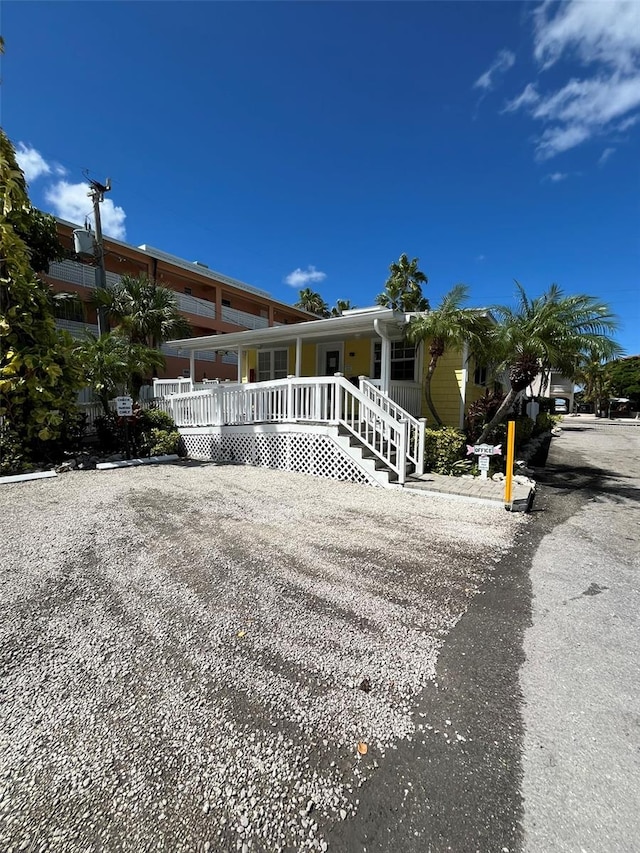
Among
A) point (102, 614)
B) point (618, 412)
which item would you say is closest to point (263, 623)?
point (102, 614)

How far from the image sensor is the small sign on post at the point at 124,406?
884cm

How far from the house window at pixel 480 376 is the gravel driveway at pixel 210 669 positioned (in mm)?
7854

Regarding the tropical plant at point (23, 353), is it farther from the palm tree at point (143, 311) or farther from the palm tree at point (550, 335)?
the palm tree at point (550, 335)

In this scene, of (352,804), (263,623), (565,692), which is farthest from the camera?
(263,623)

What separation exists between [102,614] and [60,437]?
7.69m

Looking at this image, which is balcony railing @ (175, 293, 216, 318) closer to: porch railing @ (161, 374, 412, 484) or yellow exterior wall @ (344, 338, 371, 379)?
porch railing @ (161, 374, 412, 484)

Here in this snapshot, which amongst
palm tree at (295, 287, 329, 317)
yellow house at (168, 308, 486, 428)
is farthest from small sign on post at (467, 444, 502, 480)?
palm tree at (295, 287, 329, 317)

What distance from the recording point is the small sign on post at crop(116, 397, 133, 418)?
29.0 feet

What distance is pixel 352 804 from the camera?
1534 mm

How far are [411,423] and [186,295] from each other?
1942 centimetres

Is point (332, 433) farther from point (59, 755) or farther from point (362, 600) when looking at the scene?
point (59, 755)


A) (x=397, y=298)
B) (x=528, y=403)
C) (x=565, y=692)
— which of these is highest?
(x=397, y=298)

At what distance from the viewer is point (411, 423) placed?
8.02 metres

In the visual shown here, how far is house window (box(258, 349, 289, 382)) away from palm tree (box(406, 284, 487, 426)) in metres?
5.47
